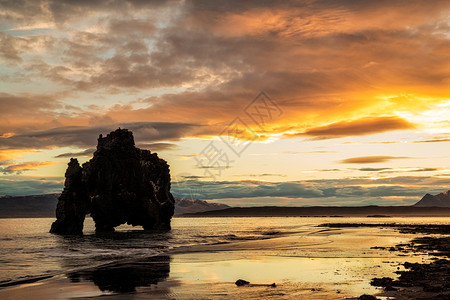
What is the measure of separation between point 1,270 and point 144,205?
64.4 meters

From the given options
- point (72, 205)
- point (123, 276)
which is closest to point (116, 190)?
point (72, 205)

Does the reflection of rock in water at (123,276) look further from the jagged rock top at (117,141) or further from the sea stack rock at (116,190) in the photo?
the jagged rock top at (117,141)

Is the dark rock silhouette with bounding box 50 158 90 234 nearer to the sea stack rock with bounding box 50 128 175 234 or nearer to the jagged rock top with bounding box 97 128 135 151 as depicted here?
the sea stack rock with bounding box 50 128 175 234

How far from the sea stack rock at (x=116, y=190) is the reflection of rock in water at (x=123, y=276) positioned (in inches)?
2306

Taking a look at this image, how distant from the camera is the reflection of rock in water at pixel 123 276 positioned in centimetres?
2170

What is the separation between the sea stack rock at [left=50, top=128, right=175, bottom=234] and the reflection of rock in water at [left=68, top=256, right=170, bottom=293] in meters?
58.6

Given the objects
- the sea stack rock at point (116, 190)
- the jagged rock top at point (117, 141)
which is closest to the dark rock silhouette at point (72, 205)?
the sea stack rock at point (116, 190)

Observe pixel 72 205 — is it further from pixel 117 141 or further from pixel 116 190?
pixel 117 141

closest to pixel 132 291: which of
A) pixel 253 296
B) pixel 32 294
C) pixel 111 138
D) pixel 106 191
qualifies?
pixel 32 294

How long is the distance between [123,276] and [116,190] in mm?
69080

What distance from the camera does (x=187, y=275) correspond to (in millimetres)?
24984

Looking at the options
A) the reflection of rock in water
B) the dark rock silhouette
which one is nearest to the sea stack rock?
the dark rock silhouette

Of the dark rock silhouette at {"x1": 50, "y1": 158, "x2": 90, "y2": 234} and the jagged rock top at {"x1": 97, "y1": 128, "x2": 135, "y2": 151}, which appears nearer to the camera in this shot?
the dark rock silhouette at {"x1": 50, "y1": 158, "x2": 90, "y2": 234}

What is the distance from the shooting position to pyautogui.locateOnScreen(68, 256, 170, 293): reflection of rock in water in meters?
21.7
